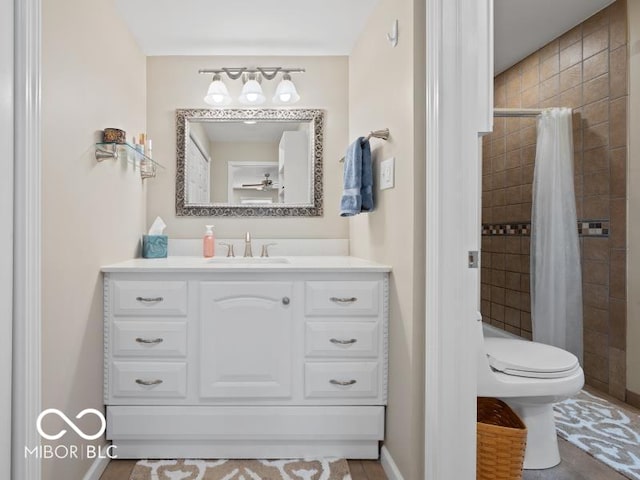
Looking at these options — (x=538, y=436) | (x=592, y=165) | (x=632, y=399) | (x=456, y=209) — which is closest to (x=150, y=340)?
(x=456, y=209)

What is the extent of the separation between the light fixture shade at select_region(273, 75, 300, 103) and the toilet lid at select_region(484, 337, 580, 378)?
173 cm

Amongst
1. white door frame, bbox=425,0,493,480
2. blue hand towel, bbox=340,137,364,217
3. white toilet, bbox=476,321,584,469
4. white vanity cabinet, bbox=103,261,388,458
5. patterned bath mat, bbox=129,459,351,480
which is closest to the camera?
white door frame, bbox=425,0,493,480

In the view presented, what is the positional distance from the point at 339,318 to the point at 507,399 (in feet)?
2.49

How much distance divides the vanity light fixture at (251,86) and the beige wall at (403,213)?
585 mm

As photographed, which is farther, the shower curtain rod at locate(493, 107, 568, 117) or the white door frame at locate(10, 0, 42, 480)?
the shower curtain rod at locate(493, 107, 568, 117)

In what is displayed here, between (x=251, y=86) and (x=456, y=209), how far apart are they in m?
1.63

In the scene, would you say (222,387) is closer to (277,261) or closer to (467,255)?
(277,261)

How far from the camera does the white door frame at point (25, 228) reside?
3.84 feet

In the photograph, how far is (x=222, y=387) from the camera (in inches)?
69.9

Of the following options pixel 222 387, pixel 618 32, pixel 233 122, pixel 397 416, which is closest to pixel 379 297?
pixel 397 416

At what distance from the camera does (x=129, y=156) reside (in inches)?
83.7

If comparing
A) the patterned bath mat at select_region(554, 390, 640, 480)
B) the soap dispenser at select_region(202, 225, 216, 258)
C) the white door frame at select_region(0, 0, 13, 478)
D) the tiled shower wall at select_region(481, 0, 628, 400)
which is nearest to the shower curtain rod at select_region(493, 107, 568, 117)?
the tiled shower wall at select_region(481, 0, 628, 400)

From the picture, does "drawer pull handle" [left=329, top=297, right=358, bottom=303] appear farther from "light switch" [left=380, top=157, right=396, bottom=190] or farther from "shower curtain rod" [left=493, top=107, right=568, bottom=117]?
"shower curtain rod" [left=493, top=107, right=568, bottom=117]

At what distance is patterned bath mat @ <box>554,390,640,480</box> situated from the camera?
177 centimetres
